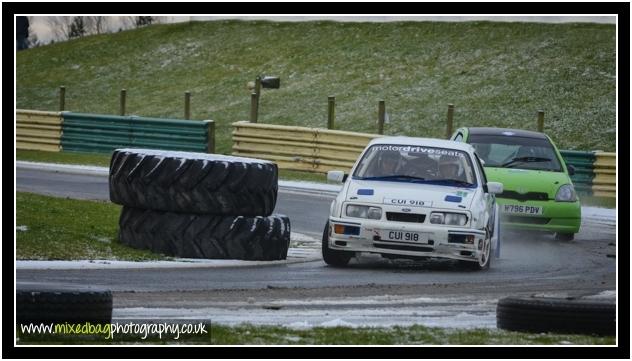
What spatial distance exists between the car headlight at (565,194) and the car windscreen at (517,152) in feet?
2.13

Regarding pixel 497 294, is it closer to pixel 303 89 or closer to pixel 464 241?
pixel 464 241

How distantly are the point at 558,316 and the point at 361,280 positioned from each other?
3.50 m

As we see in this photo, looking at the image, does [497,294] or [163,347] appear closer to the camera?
[163,347]

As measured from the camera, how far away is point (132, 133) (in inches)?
1292

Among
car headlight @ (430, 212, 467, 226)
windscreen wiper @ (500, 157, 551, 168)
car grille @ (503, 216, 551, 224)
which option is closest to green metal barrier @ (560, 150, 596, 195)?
windscreen wiper @ (500, 157, 551, 168)

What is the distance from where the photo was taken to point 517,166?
1877 cm

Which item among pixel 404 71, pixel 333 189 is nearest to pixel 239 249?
pixel 333 189

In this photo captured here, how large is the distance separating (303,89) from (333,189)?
65.7 ft

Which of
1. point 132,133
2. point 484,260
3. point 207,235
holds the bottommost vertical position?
point 484,260

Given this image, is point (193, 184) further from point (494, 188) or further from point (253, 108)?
point (253, 108)

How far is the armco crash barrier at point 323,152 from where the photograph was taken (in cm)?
2617

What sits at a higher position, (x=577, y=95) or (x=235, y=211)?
(x=577, y=95)

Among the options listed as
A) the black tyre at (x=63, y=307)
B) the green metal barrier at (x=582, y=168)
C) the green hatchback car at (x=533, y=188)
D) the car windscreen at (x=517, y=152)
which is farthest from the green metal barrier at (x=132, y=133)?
the black tyre at (x=63, y=307)

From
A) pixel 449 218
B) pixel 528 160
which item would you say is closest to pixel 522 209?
pixel 528 160
